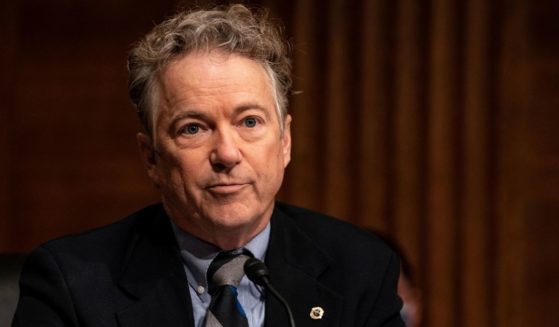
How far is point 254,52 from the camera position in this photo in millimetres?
2561

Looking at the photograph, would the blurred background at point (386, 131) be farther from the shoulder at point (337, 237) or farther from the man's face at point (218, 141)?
A: the man's face at point (218, 141)

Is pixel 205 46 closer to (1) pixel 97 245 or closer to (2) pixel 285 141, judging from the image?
(2) pixel 285 141

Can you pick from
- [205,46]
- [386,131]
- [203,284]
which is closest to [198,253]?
[203,284]

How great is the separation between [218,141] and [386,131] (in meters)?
2.12

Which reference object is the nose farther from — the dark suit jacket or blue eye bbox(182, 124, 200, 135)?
the dark suit jacket

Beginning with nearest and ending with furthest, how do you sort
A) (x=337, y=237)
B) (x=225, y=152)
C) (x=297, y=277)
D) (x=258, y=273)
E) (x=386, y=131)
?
(x=258, y=273)
(x=225, y=152)
(x=297, y=277)
(x=337, y=237)
(x=386, y=131)

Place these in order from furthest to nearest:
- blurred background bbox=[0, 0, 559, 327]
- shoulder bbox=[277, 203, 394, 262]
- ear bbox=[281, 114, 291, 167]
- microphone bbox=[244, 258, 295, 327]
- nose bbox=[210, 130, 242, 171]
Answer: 1. blurred background bbox=[0, 0, 559, 327]
2. shoulder bbox=[277, 203, 394, 262]
3. ear bbox=[281, 114, 291, 167]
4. nose bbox=[210, 130, 242, 171]
5. microphone bbox=[244, 258, 295, 327]

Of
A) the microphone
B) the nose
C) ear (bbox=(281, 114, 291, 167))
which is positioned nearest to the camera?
the microphone

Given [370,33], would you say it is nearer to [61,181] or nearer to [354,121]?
[354,121]

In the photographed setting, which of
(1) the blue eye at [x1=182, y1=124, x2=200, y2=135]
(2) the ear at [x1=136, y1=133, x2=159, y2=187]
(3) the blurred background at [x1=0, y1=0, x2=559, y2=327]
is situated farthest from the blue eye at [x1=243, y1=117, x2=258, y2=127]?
(3) the blurred background at [x1=0, y1=0, x2=559, y2=327]

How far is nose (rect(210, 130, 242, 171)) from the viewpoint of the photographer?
2424 millimetres

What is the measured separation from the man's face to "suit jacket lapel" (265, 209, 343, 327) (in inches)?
6.6

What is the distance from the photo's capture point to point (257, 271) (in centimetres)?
231

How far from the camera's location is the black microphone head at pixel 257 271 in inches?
90.5
